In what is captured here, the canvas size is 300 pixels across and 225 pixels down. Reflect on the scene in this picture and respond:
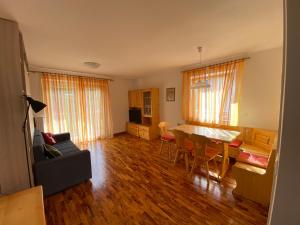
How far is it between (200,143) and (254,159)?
93 cm

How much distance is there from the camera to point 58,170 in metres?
A: 2.18

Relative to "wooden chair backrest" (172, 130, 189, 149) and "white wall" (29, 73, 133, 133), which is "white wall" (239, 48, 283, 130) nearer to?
"wooden chair backrest" (172, 130, 189, 149)

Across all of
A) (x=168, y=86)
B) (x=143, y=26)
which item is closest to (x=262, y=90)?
(x=168, y=86)

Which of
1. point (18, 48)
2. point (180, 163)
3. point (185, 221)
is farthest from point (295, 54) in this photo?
point (180, 163)

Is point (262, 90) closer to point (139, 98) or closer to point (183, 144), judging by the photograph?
point (183, 144)

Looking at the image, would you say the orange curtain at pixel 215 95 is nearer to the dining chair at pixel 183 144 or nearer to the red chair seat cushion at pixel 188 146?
the dining chair at pixel 183 144

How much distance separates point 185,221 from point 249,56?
3391mm

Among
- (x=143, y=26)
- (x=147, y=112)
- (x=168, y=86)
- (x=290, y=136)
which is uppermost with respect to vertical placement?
(x=143, y=26)

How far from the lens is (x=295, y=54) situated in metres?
0.57

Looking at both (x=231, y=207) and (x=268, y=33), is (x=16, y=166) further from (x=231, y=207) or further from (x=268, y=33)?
(x=268, y=33)

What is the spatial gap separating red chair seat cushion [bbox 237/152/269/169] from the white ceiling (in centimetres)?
199

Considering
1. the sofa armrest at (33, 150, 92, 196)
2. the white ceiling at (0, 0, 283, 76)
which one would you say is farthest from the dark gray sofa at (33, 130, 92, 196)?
the white ceiling at (0, 0, 283, 76)

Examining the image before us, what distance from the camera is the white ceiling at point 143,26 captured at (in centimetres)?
141

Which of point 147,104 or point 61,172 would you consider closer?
point 61,172
